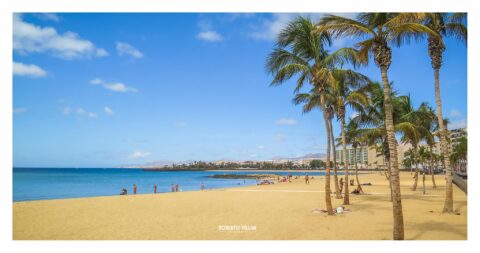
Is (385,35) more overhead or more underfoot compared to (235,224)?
more overhead

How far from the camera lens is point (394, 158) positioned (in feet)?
24.0

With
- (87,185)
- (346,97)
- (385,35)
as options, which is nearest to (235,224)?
(385,35)

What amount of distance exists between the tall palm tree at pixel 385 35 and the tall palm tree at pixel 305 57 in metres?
2.27

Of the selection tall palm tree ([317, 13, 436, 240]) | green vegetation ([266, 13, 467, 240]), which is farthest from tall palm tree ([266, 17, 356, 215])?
tall palm tree ([317, 13, 436, 240])

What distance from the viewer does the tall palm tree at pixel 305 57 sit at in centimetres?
1085

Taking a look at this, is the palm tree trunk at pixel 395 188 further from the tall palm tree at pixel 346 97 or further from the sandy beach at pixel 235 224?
the tall palm tree at pixel 346 97

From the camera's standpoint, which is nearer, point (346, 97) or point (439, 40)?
point (439, 40)

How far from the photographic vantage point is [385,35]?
7.89 metres

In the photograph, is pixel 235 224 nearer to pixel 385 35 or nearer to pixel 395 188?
pixel 395 188

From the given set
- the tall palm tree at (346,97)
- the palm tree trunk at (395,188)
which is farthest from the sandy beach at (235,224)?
the tall palm tree at (346,97)

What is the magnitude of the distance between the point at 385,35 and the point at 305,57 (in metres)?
3.88

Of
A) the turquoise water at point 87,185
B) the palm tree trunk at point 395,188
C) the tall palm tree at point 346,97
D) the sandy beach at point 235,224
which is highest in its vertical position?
the tall palm tree at point 346,97
